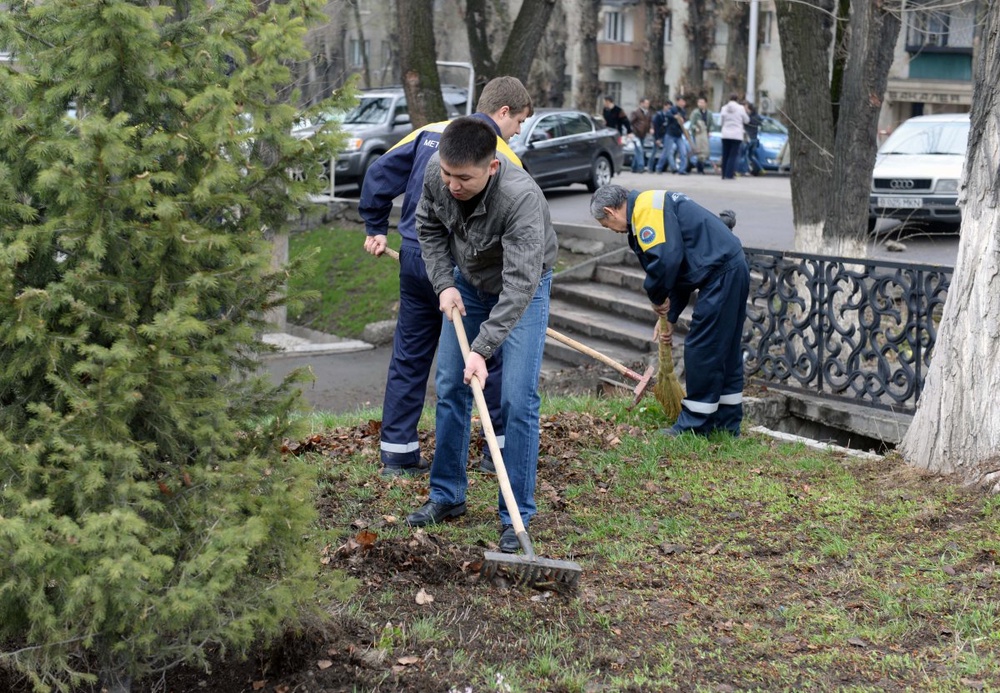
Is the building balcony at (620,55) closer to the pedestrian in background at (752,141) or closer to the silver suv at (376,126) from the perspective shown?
the pedestrian in background at (752,141)

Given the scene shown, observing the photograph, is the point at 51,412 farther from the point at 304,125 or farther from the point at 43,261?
the point at 304,125

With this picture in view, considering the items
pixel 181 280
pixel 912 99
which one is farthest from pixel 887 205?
pixel 912 99

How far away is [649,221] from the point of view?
21.0ft

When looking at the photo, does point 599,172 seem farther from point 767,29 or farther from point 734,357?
point 767,29

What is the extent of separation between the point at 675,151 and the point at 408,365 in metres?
22.3

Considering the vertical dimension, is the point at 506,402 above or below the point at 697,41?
below

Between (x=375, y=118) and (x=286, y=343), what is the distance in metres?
8.24

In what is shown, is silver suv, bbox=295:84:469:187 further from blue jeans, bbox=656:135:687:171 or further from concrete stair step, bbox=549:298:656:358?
concrete stair step, bbox=549:298:656:358

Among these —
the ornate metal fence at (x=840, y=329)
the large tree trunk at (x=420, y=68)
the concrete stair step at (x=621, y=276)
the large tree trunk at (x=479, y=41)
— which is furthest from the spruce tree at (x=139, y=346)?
the large tree trunk at (x=479, y=41)

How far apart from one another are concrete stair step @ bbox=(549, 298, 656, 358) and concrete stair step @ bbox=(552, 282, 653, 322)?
40mm

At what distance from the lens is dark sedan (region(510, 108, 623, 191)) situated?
2003 centimetres

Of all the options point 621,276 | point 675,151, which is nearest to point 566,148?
point 675,151

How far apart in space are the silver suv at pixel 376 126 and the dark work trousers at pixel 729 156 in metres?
6.54

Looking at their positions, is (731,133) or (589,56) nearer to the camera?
(731,133)
